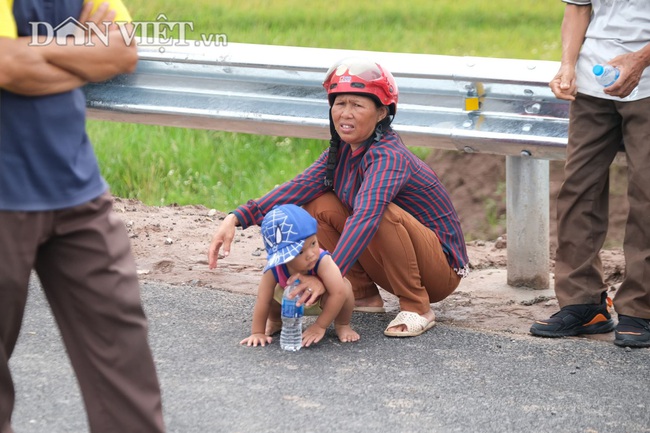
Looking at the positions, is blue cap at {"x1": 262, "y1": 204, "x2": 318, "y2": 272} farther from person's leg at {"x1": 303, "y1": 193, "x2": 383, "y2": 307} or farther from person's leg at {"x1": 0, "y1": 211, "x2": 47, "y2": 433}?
person's leg at {"x1": 0, "y1": 211, "x2": 47, "y2": 433}

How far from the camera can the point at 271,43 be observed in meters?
10.5

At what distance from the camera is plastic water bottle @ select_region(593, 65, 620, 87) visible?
484 centimetres

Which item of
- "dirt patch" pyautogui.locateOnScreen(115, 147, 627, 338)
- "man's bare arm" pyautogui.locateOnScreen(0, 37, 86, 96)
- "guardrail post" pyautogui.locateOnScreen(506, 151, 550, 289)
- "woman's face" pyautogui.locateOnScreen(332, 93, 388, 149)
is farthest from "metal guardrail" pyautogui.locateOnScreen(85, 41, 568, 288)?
"man's bare arm" pyautogui.locateOnScreen(0, 37, 86, 96)

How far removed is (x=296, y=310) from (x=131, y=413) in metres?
1.74

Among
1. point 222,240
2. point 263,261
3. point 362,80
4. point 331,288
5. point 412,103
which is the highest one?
point 362,80

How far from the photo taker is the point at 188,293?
18.9ft

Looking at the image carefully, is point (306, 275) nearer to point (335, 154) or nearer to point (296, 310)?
point (296, 310)

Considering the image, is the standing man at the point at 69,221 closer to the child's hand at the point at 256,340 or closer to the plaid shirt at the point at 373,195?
the child's hand at the point at 256,340

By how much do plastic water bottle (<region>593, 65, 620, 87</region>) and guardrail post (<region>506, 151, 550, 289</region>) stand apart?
2.48 ft

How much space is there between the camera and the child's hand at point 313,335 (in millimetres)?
4922

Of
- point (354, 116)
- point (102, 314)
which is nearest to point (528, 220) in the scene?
point (354, 116)

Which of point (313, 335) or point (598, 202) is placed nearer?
point (313, 335)

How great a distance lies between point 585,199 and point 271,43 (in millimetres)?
5819

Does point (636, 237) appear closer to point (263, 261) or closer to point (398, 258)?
point (398, 258)
